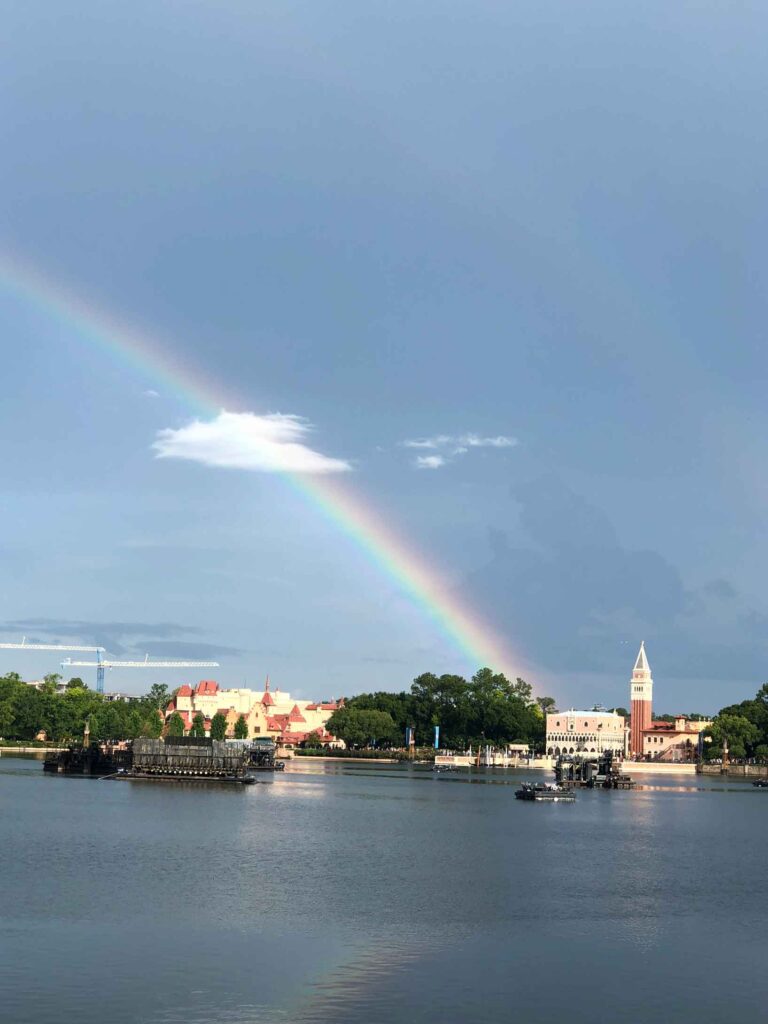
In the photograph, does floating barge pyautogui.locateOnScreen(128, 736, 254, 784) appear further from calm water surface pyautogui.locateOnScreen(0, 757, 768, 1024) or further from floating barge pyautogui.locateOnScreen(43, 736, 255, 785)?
calm water surface pyautogui.locateOnScreen(0, 757, 768, 1024)

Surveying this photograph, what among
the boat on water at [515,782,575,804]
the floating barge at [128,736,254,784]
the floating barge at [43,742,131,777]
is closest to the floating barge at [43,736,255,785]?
the floating barge at [128,736,254,784]

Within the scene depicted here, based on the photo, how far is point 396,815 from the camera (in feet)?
373

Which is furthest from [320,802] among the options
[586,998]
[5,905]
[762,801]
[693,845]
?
[586,998]

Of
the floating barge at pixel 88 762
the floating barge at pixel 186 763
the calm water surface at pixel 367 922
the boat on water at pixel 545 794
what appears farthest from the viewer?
the floating barge at pixel 88 762

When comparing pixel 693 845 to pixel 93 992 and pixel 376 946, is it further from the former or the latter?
pixel 93 992

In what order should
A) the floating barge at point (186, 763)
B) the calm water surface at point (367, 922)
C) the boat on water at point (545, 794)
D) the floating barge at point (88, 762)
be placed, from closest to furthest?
the calm water surface at point (367, 922)
the boat on water at point (545, 794)
the floating barge at point (186, 763)
the floating barge at point (88, 762)

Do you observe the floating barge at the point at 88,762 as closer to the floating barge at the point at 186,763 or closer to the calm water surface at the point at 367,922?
the floating barge at the point at 186,763

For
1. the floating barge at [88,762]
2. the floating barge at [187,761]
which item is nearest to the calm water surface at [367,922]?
the floating barge at [187,761]

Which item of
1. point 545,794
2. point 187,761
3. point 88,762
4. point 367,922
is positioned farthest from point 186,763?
point 367,922

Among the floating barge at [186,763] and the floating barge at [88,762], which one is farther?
the floating barge at [88,762]

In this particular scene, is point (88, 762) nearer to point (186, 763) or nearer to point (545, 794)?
point (186, 763)

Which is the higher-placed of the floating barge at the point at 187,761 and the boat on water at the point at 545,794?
the floating barge at the point at 187,761

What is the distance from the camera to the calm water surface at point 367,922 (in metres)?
36.0

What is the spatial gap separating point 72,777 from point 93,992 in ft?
466
